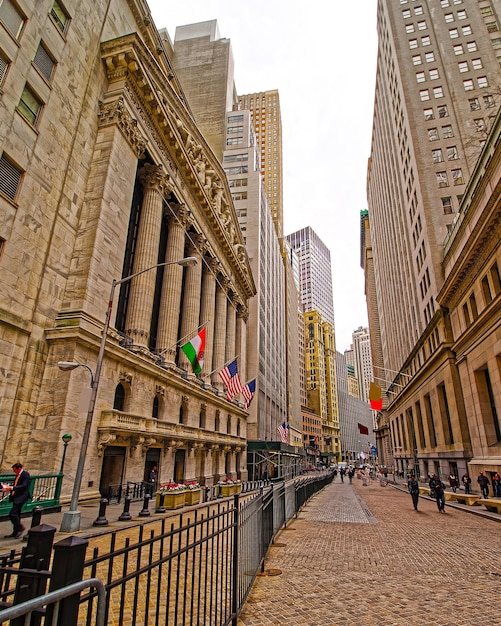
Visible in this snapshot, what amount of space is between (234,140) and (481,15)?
46449 millimetres

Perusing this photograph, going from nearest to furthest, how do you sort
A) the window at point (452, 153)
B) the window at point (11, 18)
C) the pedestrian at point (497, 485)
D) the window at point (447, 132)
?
the window at point (11, 18)
the pedestrian at point (497, 485)
the window at point (452, 153)
the window at point (447, 132)

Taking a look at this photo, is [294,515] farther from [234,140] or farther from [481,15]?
[234,140]

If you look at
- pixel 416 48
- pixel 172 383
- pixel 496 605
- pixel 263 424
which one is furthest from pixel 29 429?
pixel 416 48

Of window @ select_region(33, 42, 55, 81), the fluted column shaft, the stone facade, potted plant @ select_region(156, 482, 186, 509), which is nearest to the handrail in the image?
the stone facade

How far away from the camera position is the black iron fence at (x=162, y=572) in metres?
2.46

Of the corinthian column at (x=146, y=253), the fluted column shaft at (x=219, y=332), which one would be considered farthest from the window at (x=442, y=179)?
the corinthian column at (x=146, y=253)

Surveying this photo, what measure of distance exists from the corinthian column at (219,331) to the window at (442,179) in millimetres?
29215

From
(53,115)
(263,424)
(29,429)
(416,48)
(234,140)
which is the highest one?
(234,140)

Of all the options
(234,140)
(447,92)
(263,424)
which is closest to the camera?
(447,92)

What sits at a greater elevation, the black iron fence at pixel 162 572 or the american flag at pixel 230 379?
the american flag at pixel 230 379

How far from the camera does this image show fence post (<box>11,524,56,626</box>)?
2375 mm

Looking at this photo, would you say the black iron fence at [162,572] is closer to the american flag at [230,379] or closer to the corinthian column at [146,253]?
the american flag at [230,379]

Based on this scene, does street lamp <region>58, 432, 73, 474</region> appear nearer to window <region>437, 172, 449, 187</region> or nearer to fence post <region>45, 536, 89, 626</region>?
fence post <region>45, 536, 89, 626</region>

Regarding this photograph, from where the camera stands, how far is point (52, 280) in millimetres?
20062
